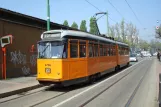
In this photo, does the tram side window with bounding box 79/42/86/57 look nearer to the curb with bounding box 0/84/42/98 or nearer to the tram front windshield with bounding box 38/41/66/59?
the tram front windshield with bounding box 38/41/66/59

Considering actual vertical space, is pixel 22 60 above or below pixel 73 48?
below

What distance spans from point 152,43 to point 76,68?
165644 mm

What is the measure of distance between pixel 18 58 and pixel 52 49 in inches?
252

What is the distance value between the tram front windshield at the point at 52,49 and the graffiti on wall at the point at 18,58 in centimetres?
526

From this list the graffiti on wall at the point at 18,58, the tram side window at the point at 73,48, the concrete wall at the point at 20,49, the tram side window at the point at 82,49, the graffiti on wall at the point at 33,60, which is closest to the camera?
the tram side window at the point at 73,48

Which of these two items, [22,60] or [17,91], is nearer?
[17,91]

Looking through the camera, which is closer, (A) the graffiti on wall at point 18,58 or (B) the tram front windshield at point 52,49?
(B) the tram front windshield at point 52,49

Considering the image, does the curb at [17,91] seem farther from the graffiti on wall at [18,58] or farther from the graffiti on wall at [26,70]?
the graffiti on wall at [26,70]

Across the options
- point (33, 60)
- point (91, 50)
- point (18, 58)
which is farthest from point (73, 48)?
point (33, 60)

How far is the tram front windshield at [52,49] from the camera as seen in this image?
13.6m

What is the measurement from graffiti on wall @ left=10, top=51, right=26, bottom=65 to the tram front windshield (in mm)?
5264

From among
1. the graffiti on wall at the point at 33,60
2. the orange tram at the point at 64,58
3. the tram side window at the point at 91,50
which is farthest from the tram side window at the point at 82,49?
the graffiti on wall at the point at 33,60

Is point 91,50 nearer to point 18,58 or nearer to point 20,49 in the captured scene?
point 18,58

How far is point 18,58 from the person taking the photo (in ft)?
64.0
